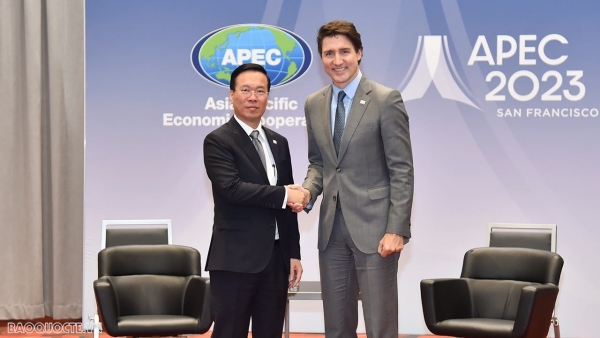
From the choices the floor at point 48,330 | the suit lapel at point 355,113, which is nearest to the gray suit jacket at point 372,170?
the suit lapel at point 355,113

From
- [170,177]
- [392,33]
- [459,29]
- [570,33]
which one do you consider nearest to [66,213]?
[170,177]

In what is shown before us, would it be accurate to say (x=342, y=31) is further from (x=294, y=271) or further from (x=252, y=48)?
(x=252, y=48)

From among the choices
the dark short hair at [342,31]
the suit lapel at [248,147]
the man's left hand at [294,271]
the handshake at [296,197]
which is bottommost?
the man's left hand at [294,271]

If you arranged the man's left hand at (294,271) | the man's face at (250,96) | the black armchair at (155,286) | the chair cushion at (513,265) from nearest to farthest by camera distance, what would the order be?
1. the man's face at (250,96)
2. the man's left hand at (294,271)
3. the black armchair at (155,286)
4. the chair cushion at (513,265)

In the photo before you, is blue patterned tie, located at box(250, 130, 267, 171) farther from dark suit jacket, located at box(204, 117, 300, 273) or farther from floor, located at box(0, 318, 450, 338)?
floor, located at box(0, 318, 450, 338)

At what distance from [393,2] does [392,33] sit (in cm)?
24

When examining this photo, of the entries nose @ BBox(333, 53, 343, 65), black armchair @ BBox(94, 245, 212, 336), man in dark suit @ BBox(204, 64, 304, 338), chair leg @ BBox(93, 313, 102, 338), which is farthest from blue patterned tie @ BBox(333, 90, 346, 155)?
chair leg @ BBox(93, 313, 102, 338)

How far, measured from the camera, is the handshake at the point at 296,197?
332 cm

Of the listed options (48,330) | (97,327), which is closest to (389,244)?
(97,327)

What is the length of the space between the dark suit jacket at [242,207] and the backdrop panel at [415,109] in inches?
97.6

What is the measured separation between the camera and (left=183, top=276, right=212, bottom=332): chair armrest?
4582 millimetres

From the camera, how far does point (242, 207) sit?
11.1 feet

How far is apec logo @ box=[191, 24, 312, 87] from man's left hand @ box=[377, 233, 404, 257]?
296 cm

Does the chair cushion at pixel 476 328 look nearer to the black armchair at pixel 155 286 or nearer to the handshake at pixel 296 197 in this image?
the black armchair at pixel 155 286
